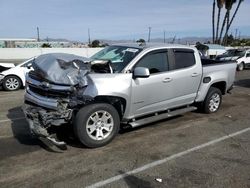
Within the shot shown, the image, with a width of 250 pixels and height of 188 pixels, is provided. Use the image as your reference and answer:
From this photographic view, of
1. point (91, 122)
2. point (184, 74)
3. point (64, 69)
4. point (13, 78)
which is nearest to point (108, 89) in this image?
point (91, 122)

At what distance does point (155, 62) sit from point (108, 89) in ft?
4.71

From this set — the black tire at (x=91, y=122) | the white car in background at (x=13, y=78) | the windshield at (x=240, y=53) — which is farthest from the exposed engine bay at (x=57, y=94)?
the windshield at (x=240, y=53)

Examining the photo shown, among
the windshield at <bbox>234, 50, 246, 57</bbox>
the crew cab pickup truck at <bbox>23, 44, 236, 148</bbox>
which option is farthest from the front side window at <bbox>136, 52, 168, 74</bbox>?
the windshield at <bbox>234, 50, 246, 57</bbox>

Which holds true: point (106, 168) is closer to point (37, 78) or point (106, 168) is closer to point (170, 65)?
point (37, 78)

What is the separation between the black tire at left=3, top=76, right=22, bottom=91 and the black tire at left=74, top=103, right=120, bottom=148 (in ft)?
24.8

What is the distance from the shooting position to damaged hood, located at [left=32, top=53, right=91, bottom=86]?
5160mm

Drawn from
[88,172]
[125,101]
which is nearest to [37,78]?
[125,101]

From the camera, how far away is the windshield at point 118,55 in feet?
19.4

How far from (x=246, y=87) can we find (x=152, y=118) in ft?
27.9

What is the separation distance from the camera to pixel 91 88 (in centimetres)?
520

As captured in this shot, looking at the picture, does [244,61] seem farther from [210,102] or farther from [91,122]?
[91,122]

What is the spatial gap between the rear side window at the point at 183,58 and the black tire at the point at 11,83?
7.39 metres

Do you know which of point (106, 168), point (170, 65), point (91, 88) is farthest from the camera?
point (170, 65)

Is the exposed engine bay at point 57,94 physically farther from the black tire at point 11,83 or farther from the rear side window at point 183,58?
the black tire at point 11,83
